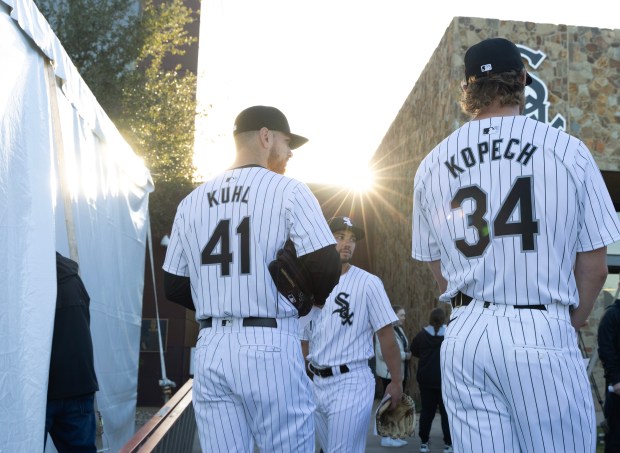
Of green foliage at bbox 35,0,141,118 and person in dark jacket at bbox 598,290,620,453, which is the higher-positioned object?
green foliage at bbox 35,0,141,118

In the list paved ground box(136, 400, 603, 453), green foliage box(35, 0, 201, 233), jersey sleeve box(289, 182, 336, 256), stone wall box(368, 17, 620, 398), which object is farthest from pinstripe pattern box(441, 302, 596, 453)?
green foliage box(35, 0, 201, 233)

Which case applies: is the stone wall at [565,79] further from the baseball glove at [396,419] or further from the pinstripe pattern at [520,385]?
the pinstripe pattern at [520,385]

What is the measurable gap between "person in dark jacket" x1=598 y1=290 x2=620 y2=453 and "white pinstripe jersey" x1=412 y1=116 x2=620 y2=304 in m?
4.59

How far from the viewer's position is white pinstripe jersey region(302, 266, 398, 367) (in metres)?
6.09

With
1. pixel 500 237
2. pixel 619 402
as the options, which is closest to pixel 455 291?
pixel 500 237

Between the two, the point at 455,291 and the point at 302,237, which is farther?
the point at 302,237

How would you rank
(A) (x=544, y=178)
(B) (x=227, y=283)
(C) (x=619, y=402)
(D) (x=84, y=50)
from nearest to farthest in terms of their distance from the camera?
(A) (x=544, y=178) < (B) (x=227, y=283) < (C) (x=619, y=402) < (D) (x=84, y=50)

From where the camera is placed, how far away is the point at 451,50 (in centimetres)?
1418

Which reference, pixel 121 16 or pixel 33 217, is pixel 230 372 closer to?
pixel 33 217

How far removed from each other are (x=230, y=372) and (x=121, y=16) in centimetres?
1529

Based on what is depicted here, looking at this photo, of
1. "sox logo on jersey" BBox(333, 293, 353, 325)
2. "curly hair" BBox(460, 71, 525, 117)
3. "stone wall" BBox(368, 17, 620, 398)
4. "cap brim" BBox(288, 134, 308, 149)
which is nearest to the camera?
"curly hair" BBox(460, 71, 525, 117)

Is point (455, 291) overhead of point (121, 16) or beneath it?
beneath

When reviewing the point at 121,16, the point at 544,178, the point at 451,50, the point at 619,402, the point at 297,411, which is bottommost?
the point at 619,402

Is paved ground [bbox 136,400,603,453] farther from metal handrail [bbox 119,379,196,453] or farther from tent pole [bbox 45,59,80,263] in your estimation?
tent pole [bbox 45,59,80,263]
